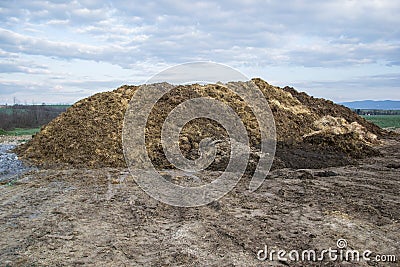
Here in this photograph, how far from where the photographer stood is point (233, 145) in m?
9.32

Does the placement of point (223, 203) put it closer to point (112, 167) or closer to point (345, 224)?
point (345, 224)

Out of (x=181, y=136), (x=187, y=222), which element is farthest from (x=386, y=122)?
(x=187, y=222)

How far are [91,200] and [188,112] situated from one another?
5.51 m

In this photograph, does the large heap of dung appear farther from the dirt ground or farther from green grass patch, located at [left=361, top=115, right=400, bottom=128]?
green grass patch, located at [left=361, top=115, right=400, bottom=128]

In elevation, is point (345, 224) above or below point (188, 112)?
below

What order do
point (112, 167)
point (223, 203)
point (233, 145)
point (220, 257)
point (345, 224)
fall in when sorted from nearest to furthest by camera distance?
point (220, 257) < point (345, 224) < point (223, 203) < point (112, 167) < point (233, 145)

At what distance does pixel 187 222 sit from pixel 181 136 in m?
5.09

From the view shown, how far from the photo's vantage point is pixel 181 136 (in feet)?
32.0

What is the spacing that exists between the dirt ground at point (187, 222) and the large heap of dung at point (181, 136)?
169 cm

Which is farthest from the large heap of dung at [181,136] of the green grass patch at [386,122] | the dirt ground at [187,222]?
the green grass patch at [386,122]

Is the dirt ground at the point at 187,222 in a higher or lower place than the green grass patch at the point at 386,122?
higher

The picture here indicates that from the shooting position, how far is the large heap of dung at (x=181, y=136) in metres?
9.02

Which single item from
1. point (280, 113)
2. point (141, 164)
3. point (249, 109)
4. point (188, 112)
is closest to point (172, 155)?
point (141, 164)

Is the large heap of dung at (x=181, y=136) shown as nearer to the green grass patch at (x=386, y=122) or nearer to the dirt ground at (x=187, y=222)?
the dirt ground at (x=187, y=222)
